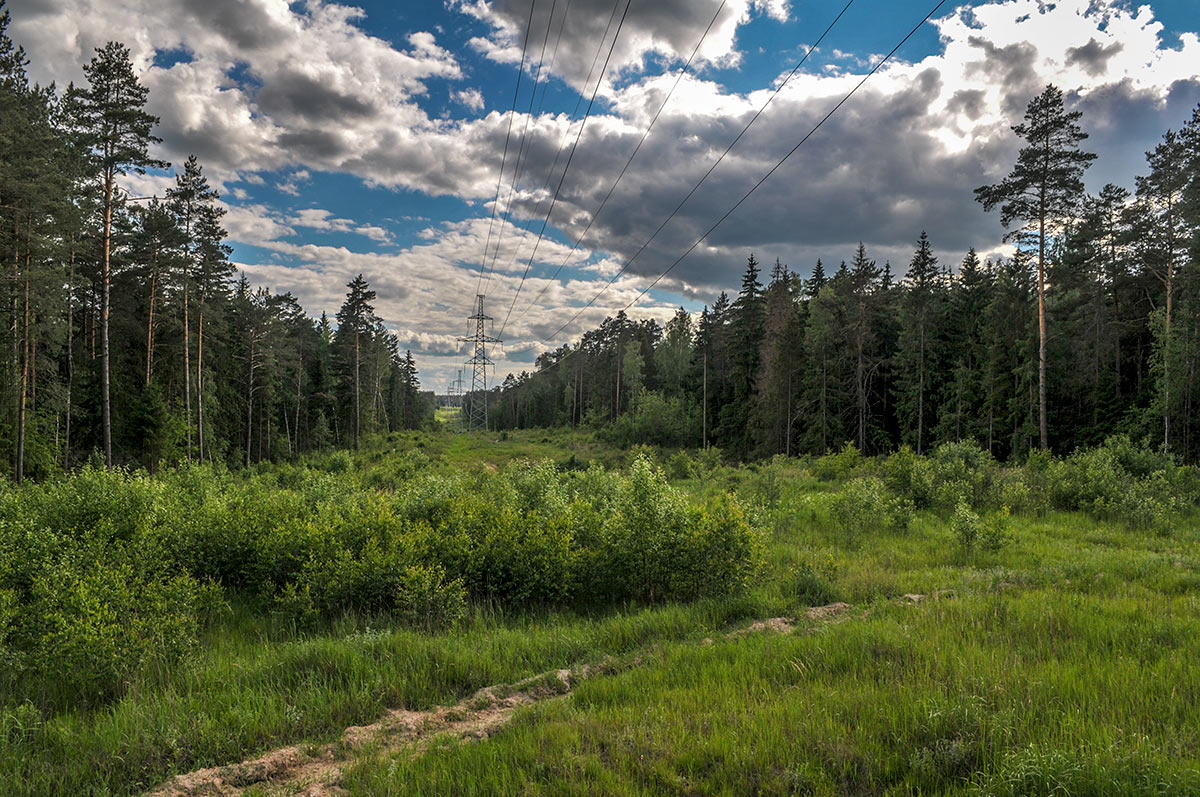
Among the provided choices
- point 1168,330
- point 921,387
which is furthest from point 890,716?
point 921,387

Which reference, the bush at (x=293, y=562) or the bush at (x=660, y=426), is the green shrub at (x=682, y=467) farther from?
the bush at (x=660, y=426)

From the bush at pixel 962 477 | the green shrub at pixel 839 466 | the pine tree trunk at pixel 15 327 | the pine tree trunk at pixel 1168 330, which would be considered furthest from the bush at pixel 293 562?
the pine tree trunk at pixel 1168 330

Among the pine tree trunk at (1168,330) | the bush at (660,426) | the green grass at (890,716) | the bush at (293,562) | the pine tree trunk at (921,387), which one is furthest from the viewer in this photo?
the bush at (660,426)

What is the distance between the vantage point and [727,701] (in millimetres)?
4750

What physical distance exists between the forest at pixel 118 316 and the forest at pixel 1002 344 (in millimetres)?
37073

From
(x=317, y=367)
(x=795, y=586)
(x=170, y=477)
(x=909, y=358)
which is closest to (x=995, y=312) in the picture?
(x=909, y=358)

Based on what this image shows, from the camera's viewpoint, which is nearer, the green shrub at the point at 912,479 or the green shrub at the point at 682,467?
the green shrub at the point at 912,479

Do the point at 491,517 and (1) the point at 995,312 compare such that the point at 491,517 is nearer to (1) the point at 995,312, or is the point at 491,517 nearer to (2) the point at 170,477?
(2) the point at 170,477

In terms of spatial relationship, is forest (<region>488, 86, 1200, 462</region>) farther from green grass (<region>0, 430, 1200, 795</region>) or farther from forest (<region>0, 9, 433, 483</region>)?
forest (<region>0, 9, 433, 483</region>)

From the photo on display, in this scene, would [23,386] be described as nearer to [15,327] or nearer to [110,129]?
[15,327]

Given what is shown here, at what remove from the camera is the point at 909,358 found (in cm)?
4203

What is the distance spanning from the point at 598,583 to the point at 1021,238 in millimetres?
29862

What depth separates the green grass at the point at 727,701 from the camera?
373 centimetres

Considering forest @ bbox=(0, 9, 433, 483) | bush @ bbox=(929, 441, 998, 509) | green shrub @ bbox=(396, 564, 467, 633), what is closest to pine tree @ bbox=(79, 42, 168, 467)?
forest @ bbox=(0, 9, 433, 483)
